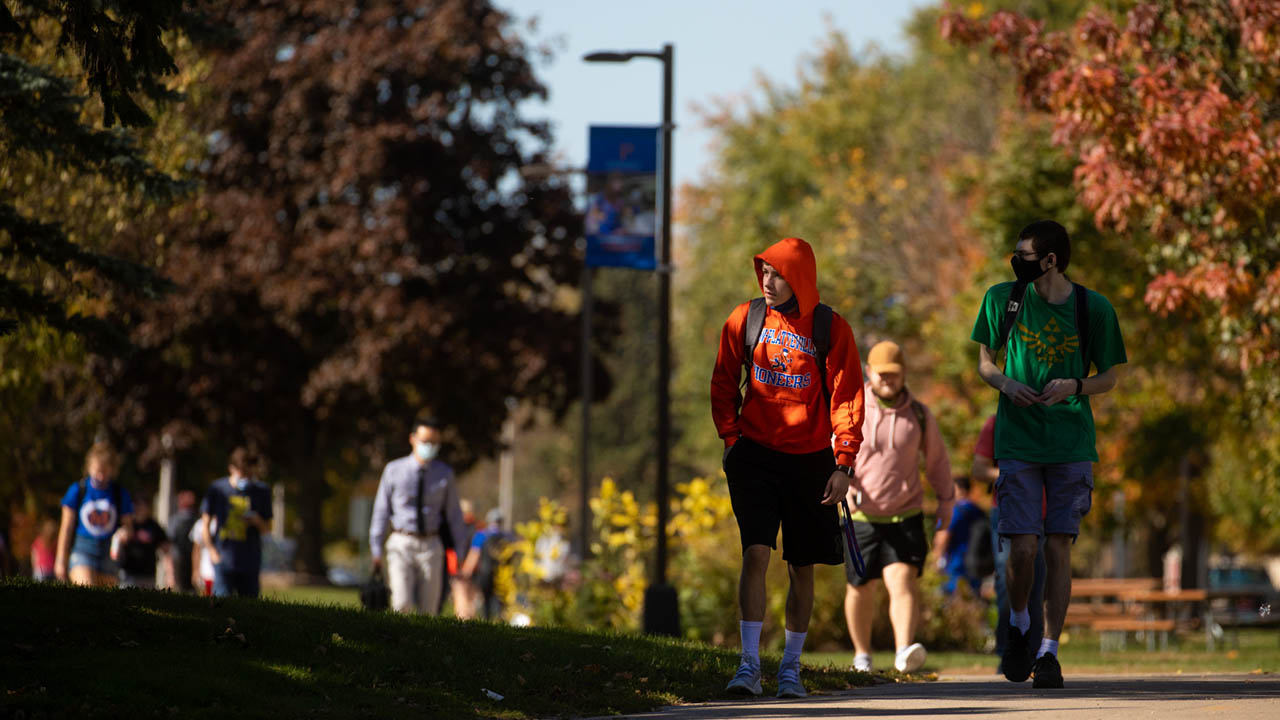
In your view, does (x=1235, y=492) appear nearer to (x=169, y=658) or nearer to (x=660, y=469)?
(x=660, y=469)

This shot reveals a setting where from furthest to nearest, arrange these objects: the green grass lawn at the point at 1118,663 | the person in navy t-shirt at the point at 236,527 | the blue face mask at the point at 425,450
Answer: the person in navy t-shirt at the point at 236,527 < the blue face mask at the point at 425,450 < the green grass lawn at the point at 1118,663

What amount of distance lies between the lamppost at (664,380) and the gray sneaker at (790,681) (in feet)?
22.7

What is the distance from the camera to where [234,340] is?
33344 mm

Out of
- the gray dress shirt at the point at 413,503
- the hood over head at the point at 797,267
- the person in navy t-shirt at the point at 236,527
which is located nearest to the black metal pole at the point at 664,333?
the gray dress shirt at the point at 413,503

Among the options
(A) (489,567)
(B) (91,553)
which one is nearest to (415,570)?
(B) (91,553)

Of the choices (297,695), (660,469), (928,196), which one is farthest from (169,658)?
(928,196)

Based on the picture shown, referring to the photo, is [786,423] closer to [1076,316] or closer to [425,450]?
[1076,316]

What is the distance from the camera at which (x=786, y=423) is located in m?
7.94

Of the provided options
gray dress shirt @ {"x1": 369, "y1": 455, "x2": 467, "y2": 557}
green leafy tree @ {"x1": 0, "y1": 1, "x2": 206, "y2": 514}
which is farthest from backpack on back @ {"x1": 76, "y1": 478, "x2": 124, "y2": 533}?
gray dress shirt @ {"x1": 369, "y1": 455, "x2": 467, "y2": 557}

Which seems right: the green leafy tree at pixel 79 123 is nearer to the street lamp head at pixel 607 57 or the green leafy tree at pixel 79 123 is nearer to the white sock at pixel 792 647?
the white sock at pixel 792 647

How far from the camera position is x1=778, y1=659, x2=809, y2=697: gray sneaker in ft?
26.3

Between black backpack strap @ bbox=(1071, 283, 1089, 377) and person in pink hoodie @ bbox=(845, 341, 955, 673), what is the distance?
2285 mm

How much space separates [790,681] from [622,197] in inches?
418

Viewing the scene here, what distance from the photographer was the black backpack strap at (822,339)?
7992 millimetres
